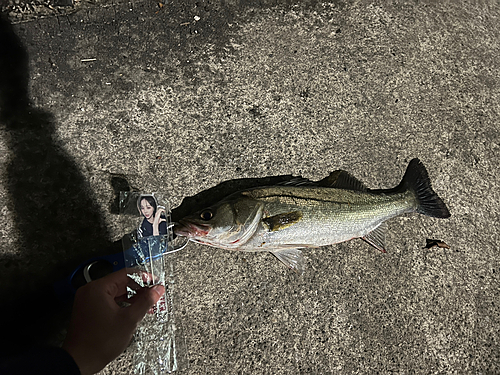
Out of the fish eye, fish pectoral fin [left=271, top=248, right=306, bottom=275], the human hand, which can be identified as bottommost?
fish pectoral fin [left=271, top=248, right=306, bottom=275]

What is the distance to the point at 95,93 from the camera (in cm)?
306

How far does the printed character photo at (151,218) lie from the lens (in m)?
2.81

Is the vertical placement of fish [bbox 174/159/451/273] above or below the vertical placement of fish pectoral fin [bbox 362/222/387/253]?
above

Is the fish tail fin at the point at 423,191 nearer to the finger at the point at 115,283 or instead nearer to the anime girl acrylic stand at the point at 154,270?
the anime girl acrylic stand at the point at 154,270

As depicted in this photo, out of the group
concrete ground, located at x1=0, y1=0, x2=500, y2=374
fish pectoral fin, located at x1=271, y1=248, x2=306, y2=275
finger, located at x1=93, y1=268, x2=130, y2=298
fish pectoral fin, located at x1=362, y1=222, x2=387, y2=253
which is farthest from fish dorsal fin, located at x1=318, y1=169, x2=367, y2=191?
finger, located at x1=93, y1=268, x2=130, y2=298

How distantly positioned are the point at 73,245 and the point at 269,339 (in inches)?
81.9

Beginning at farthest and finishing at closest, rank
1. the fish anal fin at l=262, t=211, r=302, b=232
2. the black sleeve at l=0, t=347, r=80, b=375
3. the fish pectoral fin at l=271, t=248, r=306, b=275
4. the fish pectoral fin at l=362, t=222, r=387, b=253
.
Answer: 1. the fish pectoral fin at l=362, t=222, r=387, b=253
2. the fish pectoral fin at l=271, t=248, r=306, b=275
3. the fish anal fin at l=262, t=211, r=302, b=232
4. the black sleeve at l=0, t=347, r=80, b=375

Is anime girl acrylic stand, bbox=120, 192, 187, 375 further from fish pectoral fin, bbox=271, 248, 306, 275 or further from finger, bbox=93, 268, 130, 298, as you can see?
fish pectoral fin, bbox=271, 248, 306, 275

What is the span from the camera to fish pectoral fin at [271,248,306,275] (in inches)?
117

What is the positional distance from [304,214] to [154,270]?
1463 millimetres

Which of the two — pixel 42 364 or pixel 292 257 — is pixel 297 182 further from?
pixel 42 364

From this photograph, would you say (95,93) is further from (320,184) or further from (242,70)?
(320,184)

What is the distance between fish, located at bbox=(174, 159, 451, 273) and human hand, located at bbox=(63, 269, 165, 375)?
2.34 feet

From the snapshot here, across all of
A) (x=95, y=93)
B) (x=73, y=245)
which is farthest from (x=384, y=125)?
(x=73, y=245)
